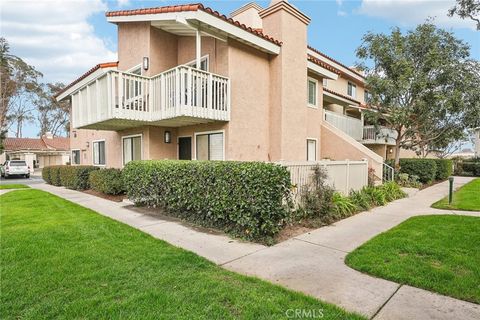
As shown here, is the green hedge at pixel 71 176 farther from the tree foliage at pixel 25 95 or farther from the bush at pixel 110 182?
the tree foliage at pixel 25 95

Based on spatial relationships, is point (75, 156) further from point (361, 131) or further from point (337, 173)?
point (361, 131)

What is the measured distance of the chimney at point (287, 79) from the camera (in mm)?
11531

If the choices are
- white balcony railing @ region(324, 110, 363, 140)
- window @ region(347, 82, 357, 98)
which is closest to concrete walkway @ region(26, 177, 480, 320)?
white balcony railing @ region(324, 110, 363, 140)

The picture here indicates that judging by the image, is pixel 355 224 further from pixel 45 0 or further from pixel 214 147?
pixel 45 0

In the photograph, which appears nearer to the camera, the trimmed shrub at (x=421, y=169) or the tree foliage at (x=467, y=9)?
the tree foliage at (x=467, y=9)

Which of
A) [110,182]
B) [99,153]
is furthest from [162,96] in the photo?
[99,153]

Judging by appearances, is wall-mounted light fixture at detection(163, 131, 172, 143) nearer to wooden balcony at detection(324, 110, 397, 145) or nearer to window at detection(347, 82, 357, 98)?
wooden balcony at detection(324, 110, 397, 145)

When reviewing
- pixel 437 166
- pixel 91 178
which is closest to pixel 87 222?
pixel 91 178

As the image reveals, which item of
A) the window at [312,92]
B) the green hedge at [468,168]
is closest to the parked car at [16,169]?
the window at [312,92]

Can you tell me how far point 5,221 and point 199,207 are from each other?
537 cm

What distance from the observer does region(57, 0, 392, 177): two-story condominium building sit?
9.66 meters

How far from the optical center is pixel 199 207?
7.20 m

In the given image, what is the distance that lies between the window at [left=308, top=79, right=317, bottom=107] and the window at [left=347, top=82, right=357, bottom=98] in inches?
373

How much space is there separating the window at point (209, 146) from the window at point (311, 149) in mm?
5575
